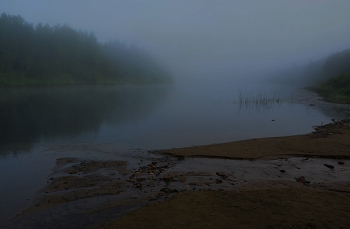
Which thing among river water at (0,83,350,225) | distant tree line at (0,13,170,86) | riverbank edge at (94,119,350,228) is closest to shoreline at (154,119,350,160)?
river water at (0,83,350,225)

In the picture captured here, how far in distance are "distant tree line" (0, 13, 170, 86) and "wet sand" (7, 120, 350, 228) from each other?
5850 cm

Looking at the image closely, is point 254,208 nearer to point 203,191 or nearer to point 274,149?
point 203,191

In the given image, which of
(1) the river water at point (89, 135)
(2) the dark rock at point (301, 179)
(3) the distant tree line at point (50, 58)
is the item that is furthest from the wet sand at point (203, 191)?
(3) the distant tree line at point (50, 58)

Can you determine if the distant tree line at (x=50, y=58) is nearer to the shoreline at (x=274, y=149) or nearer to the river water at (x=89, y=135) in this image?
the river water at (x=89, y=135)

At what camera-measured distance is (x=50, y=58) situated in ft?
248

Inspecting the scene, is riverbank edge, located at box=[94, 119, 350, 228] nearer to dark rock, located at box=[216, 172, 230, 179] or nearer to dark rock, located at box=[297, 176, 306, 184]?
dark rock, located at box=[297, 176, 306, 184]

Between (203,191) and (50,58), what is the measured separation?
7834cm

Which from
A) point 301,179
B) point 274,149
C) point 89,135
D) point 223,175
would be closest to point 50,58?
point 89,135

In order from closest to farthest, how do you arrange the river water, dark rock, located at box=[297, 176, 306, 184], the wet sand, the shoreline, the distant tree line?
the wet sand, dark rock, located at box=[297, 176, 306, 184], the river water, the shoreline, the distant tree line

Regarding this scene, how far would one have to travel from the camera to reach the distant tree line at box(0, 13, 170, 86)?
6488cm

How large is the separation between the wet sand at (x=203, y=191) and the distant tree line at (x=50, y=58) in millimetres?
58495

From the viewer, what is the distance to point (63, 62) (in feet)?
263

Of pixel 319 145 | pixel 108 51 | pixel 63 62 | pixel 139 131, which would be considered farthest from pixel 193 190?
pixel 108 51

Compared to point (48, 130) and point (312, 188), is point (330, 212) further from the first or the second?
point (48, 130)
